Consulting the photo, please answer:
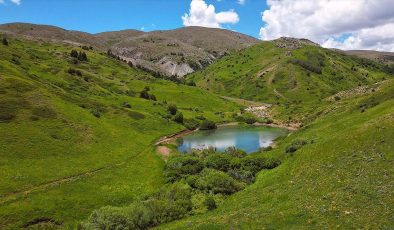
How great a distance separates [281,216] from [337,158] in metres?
16.6

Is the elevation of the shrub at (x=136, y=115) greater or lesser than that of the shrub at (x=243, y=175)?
greater

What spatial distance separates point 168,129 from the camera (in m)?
124

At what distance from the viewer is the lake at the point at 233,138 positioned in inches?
4237

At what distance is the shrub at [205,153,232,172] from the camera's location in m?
70.8

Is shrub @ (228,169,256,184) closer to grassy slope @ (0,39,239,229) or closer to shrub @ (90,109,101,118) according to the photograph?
grassy slope @ (0,39,239,229)

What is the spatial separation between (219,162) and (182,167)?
7.44m

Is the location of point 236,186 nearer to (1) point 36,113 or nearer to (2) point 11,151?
(2) point 11,151

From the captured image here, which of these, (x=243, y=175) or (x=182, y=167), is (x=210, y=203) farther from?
(x=182, y=167)

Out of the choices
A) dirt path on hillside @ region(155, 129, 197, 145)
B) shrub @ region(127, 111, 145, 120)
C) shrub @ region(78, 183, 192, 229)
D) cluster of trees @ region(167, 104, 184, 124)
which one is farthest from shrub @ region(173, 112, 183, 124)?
shrub @ region(78, 183, 192, 229)

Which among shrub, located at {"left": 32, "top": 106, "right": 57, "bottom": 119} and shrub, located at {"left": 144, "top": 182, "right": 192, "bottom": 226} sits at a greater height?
shrub, located at {"left": 32, "top": 106, "right": 57, "bottom": 119}

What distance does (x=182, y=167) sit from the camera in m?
73.1

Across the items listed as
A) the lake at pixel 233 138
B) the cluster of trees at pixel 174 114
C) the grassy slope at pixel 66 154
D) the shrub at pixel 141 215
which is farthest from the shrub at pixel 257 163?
the cluster of trees at pixel 174 114

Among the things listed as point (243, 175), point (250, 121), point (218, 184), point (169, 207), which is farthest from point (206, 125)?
point (169, 207)

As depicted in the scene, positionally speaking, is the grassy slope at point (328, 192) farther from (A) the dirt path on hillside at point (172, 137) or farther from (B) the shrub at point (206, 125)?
(B) the shrub at point (206, 125)
